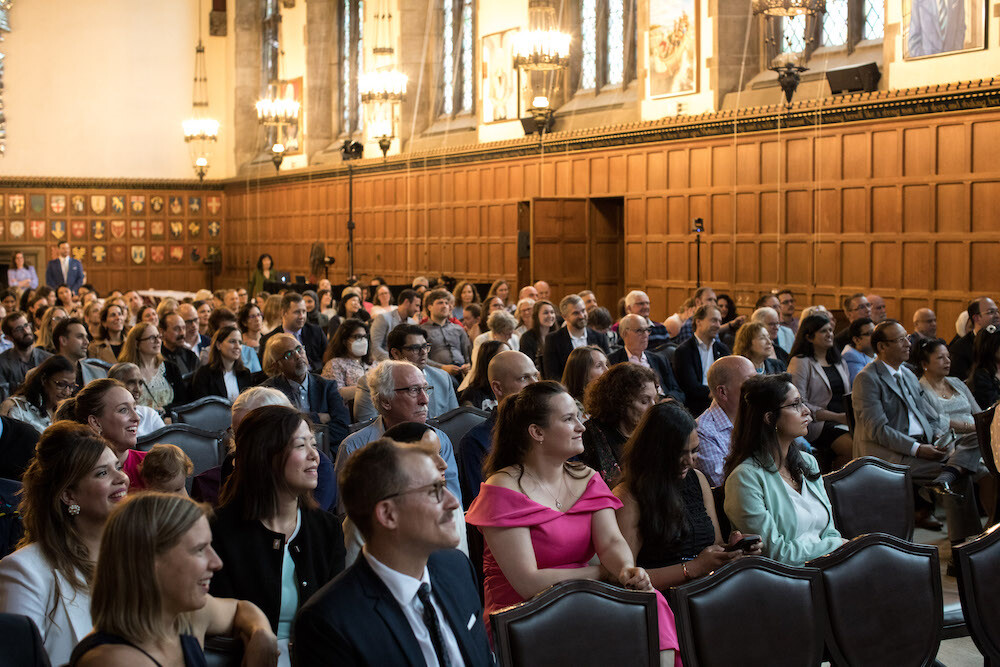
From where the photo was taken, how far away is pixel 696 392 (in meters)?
7.90

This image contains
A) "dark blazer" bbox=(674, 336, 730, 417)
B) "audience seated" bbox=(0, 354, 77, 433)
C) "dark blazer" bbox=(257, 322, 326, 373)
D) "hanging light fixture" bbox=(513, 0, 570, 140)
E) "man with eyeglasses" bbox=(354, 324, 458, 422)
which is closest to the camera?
"audience seated" bbox=(0, 354, 77, 433)

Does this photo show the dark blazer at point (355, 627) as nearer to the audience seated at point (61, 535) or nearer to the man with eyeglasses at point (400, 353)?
the audience seated at point (61, 535)

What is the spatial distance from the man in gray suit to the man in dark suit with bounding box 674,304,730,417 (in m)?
1.39

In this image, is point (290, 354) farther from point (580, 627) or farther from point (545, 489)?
point (580, 627)

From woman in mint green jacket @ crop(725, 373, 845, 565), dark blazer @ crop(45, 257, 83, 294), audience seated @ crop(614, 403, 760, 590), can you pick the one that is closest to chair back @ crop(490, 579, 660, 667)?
audience seated @ crop(614, 403, 760, 590)

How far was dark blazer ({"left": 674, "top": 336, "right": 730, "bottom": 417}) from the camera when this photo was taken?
25.9 ft

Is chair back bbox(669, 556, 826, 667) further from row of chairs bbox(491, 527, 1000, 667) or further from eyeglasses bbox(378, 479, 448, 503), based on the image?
eyeglasses bbox(378, 479, 448, 503)

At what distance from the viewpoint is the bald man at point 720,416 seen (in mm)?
5039

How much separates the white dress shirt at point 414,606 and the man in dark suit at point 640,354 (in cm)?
495

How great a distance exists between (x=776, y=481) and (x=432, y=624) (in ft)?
6.60

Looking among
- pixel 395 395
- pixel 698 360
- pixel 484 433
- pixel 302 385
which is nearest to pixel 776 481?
pixel 484 433

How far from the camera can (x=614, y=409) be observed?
4.58 metres

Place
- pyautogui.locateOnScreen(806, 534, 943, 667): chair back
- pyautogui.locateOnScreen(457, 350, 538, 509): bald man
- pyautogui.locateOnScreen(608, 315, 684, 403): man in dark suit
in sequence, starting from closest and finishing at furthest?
pyautogui.locateOnScreen(806, 534, 943, 667): chair back, pyautogui.locateOnScreen(457, 350, 538, 509): bald man, pyautogui.locateOnScreen(608, 315, 684, 403): man in dark suit

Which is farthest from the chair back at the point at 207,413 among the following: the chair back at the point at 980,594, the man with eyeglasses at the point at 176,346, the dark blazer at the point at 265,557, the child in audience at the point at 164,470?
the chair back at the point at 980,594
